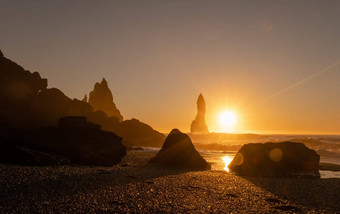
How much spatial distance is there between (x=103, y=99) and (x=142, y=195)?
14227 centimetres

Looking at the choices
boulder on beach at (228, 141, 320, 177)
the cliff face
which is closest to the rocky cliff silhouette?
the cliff face

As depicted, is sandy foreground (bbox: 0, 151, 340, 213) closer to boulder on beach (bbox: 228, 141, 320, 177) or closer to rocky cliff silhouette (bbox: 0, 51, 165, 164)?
boulder on beach (bbox: 228, 141, 320, 177)

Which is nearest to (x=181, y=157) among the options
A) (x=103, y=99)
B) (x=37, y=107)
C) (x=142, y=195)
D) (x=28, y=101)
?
(x=142, y=195)

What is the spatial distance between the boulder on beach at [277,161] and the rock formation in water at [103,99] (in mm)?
120970

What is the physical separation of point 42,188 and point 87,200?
12.3 feet

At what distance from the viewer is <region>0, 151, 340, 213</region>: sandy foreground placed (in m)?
11.4

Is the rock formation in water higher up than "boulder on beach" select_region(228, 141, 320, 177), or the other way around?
the rock formation in water

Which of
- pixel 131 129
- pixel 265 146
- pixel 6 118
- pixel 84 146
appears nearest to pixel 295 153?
pixel 265 146

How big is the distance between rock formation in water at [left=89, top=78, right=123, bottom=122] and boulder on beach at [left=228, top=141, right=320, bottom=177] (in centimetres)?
12097

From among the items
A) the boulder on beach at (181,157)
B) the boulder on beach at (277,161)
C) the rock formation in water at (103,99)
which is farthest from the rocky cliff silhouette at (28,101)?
the rock formation in water at (103,99)

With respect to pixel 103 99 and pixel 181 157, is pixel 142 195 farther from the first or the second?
pixel 103 99

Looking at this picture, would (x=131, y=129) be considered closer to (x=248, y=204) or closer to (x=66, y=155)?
(x=66, y=155)

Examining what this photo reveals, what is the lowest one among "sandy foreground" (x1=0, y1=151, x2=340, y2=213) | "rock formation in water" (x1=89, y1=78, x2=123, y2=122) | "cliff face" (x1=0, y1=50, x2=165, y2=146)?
"sandy foreground" (x1=0, y1=151, x2=340, y2=213)

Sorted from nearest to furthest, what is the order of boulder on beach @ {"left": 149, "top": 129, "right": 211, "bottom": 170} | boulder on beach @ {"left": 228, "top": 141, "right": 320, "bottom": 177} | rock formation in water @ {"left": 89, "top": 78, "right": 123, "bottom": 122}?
1. boulder on beach @ {"left": 228, "top": 141, "right": 320, "bottom": 177}
2. boulder on beach @ {"left": 149, "top": 129, "right": 211, "bottom": 170}
3. rock formation in water @ {"left": 89, "top": 78, "right": 123, "bottom": 122}
